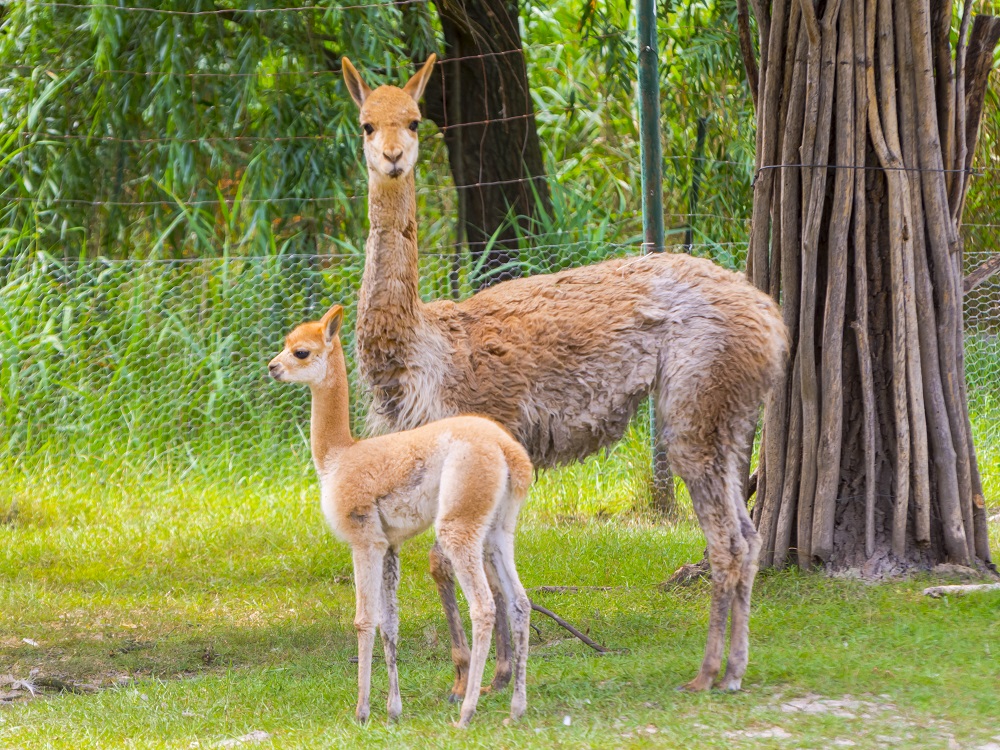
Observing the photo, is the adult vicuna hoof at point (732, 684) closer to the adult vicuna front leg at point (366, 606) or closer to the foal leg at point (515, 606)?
the foal leg at point (515, 606)

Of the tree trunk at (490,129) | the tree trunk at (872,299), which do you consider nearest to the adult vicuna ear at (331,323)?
the tree trunk at (872,299)

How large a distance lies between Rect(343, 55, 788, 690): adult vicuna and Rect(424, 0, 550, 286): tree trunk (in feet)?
14.1

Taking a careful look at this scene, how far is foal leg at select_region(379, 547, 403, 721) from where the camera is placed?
443 cm

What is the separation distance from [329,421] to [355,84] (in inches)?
83.6

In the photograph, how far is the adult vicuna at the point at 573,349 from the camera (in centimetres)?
523

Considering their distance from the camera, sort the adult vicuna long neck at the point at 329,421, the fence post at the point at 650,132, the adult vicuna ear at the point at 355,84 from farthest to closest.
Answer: the fence post at the point at 650,132 < the adult vicuna ear at the point at 355,84 < the adult vicuna long neck at the point at 329,421

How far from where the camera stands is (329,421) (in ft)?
15.3

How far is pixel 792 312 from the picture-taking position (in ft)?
21.0

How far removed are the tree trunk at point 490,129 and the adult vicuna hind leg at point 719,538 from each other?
504 centimetres

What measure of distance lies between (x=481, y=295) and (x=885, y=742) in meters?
2.81

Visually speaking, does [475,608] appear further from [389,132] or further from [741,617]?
[389,132]

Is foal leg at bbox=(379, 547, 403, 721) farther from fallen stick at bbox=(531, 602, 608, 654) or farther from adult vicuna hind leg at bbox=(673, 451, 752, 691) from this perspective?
adult vicuna hind leg at bbox=(673, 451, 752, 691)

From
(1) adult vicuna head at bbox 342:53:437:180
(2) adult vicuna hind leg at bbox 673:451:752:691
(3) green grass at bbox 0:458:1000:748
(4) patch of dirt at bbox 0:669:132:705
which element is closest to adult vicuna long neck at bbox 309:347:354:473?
(3) green grass at bbox 0:458:1000:748

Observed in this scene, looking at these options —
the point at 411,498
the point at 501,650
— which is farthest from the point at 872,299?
the point at 411,498
